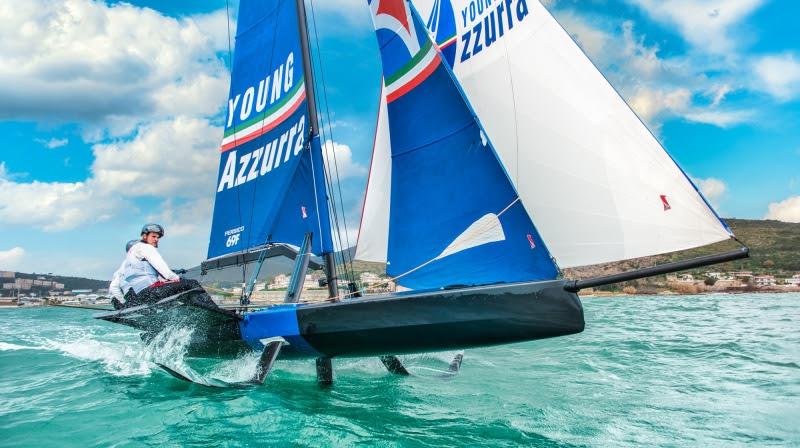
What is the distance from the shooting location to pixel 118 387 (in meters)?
7.41

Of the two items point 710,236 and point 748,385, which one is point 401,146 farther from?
point 748,385

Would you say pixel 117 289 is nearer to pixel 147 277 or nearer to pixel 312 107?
pixel 147 277

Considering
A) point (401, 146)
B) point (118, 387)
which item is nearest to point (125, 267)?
point (118, 387)

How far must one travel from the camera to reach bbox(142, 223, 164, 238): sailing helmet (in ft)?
23.6

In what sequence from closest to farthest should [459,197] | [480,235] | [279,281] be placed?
[480,235], [459,197], [279,281]

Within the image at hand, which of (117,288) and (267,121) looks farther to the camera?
(267,121)

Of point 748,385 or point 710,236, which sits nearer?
point 710,236

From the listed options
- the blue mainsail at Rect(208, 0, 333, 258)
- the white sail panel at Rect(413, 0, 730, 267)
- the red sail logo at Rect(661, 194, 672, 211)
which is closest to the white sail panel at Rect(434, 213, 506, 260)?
the white sail panel at Rect(413, 0, 730, 267)

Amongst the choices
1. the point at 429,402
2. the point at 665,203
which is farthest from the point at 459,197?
the point at 429,402

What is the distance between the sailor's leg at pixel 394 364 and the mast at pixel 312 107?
148 centimetres

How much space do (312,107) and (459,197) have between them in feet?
10.8

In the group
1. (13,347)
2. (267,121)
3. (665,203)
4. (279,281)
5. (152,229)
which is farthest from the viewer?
(13,347)

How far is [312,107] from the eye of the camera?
8180 millimetres

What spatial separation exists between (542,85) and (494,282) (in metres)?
2.95
